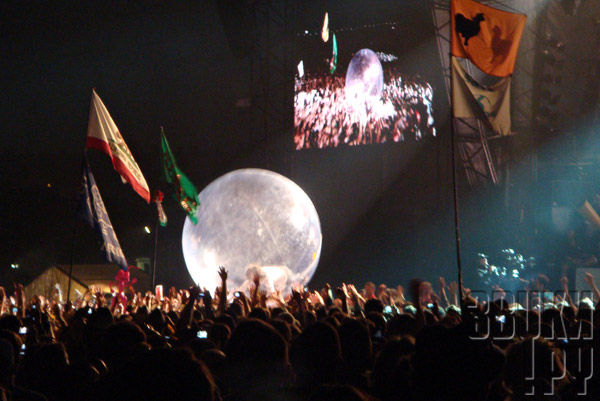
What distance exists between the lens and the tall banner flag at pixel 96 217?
7.82 metres

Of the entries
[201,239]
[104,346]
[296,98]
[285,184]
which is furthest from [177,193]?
[104,346]

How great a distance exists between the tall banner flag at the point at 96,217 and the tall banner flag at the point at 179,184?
405 cm

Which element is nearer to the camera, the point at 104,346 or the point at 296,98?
the point at 104,346

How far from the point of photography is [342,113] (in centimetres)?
1688

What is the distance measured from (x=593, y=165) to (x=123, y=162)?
37.6 ft

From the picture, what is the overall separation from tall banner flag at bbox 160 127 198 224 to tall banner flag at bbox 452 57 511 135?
23.1ft

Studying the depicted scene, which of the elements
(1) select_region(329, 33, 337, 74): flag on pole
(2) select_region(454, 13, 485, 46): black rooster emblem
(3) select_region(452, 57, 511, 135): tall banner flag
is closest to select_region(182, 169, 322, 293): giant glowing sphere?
(1) select_region(329, 33, 337, 74): flag on pole

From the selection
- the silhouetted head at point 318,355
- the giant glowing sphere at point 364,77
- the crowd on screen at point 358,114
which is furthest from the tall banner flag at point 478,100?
the giant glowing sphere at point 364,77

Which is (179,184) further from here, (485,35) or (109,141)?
(485,35)

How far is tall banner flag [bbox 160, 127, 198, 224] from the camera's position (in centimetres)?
1224

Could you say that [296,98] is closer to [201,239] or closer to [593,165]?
[201,239]

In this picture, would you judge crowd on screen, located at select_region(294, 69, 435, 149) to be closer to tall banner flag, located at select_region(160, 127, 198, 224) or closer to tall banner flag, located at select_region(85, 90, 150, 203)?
tall banner flag, located at select_region(160, 127, 198, 224)

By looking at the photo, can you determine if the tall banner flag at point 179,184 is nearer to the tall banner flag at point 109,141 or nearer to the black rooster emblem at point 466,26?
the tall banner flag at point 109,141

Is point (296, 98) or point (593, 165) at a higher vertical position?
point (296, 98)
